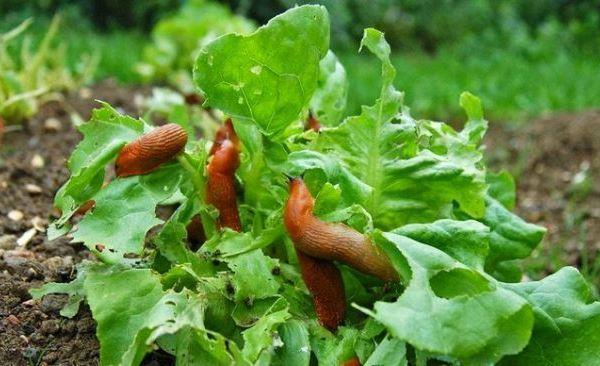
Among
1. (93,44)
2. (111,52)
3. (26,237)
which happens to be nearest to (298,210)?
(26,237)

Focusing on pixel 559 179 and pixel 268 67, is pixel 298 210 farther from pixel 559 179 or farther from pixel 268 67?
pixel 559 179

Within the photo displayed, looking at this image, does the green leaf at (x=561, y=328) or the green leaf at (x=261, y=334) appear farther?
the green leaf at (x=561, y=328)

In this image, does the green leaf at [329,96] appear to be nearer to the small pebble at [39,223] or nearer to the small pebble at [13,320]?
the small pebble at [39,223]

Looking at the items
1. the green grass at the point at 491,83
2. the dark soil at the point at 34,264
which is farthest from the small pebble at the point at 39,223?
the green grass at the point at 491,83

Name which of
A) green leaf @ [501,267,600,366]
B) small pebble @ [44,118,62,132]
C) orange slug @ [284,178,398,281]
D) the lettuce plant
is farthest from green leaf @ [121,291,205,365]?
small pebble @ [44,118,62,132]

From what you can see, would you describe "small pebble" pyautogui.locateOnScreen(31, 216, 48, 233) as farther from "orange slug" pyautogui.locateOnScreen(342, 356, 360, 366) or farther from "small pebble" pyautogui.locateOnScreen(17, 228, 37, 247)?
"orange slug" pyautogui.locateOnScreen(342, 356, 360, 366)

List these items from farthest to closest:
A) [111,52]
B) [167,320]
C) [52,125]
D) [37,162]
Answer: [111,52] < [52,125] < [37,162] < [167,320]
